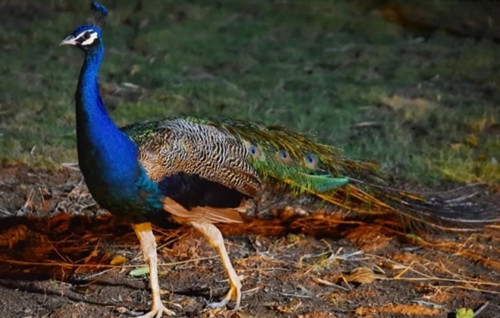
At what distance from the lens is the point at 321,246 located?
4355 millimetres

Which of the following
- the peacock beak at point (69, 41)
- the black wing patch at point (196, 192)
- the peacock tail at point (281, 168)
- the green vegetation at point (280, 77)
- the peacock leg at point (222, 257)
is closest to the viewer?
the peacock beak at point (69, 41)

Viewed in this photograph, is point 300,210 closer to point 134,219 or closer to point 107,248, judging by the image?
point 107,248

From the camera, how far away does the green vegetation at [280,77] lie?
5.94 metres

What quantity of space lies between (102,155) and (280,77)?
4.59m

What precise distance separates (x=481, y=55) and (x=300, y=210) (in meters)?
4.39

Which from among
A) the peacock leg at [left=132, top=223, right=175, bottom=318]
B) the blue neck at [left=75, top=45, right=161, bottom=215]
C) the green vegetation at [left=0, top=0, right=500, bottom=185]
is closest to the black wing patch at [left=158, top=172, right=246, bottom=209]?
the blue neck at [left=75, top=45, right=161, bottom=215]

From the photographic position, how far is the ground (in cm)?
389

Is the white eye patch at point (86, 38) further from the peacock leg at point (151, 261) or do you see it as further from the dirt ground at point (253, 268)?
the dirt ground at point (253, 268)

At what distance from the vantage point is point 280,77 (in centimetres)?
771

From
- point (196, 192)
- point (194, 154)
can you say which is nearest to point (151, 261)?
point (196, 192)

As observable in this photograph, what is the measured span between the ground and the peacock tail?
0.55 ft

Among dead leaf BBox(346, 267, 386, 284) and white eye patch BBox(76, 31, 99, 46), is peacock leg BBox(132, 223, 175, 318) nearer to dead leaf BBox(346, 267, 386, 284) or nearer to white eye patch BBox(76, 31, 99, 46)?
white eye patch BBox(76, 31, 99, 46)

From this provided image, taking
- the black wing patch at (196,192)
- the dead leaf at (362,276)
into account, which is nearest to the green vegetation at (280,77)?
the dead leaf at (362,276)

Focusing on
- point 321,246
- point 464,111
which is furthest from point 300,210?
point 464,111
